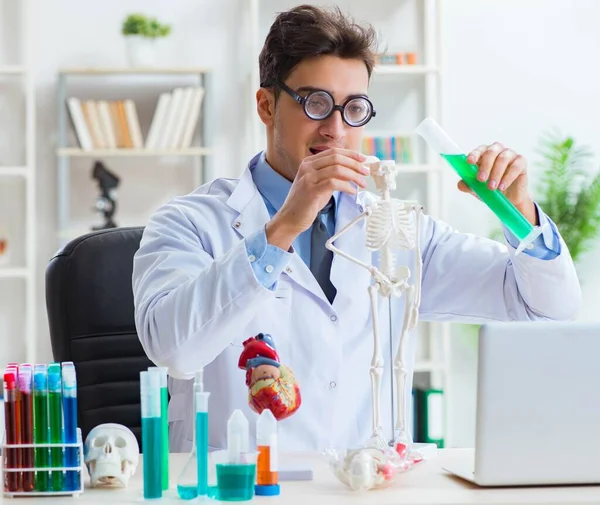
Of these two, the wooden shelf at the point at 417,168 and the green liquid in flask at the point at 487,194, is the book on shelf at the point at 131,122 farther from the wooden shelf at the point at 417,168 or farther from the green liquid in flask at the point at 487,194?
the green liquid in flask at the point at 487,194

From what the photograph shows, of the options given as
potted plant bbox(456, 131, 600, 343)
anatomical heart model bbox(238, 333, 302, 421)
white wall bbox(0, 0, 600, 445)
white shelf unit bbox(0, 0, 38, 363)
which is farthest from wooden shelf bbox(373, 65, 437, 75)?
anatomical heart model bbox(238, 333, 302, 421)

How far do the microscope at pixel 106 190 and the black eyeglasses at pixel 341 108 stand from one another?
2524 millimetres

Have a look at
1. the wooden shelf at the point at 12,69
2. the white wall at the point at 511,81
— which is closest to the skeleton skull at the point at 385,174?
the wooden shelf at the point at 12,69

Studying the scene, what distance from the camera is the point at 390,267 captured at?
146 centimetres

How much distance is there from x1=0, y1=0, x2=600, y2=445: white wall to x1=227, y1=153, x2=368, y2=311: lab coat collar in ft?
7.99

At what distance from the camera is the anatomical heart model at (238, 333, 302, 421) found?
135 centimetres

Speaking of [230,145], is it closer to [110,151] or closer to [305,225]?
[110,151]

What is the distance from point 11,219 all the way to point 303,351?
2.81 meters

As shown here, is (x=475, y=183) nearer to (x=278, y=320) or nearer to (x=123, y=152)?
(x=278, y=320)

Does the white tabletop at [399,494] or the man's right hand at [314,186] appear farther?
the man's right hand at [314,186]

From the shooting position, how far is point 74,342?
2.02m

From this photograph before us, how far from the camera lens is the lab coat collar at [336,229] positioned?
1890 mm

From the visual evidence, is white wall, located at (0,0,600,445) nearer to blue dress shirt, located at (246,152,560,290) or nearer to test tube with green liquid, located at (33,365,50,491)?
blue dress shirt, located at (246,152,560,290)

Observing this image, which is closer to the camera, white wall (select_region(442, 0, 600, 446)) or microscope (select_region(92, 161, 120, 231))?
microscope (select_region(92, 161, 120, 231))
